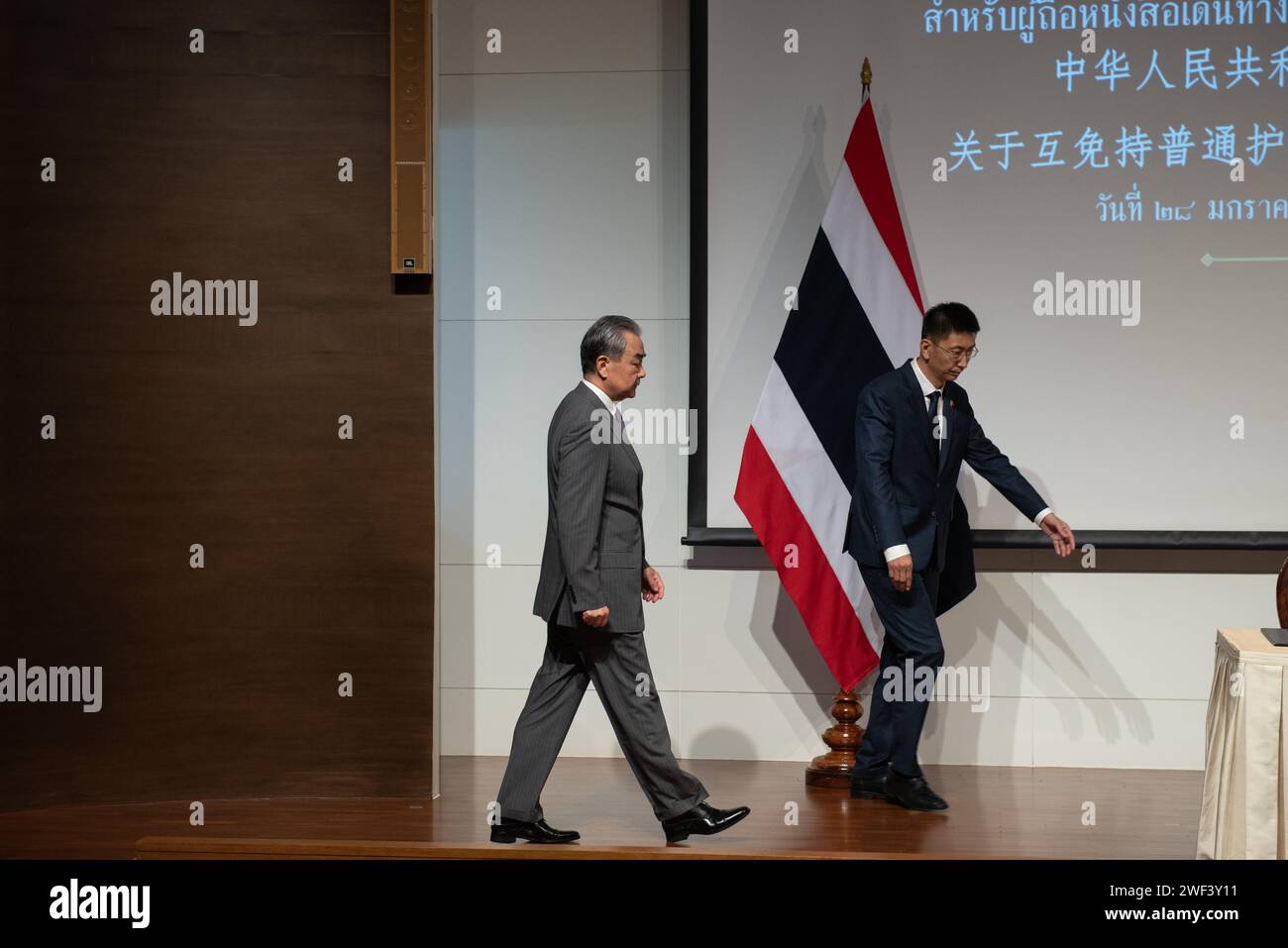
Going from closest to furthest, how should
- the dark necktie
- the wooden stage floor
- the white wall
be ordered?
the wooden stage floor
the dark necktie
the white wall

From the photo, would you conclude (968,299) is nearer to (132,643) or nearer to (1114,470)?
(1114,470)

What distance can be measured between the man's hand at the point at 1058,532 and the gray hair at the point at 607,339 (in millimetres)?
1587

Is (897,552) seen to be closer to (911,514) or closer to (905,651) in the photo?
(911,514)

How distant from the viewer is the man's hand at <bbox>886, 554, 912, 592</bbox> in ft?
13.9

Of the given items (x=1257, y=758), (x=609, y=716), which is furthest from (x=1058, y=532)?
(x=609, y=716)

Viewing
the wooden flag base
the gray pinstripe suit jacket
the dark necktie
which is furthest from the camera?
the wooden flag base

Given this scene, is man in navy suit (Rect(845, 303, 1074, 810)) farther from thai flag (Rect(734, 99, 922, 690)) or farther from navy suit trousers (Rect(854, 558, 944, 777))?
thai flag (Rect(734, 99, 922, 690))

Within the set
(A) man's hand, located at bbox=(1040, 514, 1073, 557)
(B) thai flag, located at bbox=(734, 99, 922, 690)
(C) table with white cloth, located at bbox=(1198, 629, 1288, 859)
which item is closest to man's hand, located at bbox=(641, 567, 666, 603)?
(B) thai flag, located at bbox=(734, 99, 922, 690)

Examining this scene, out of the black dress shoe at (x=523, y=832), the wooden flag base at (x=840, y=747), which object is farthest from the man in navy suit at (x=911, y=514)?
the black dress shoe at (x=523, y=832)

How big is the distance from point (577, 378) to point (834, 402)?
101cm

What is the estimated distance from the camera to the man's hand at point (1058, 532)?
4457 millimetres

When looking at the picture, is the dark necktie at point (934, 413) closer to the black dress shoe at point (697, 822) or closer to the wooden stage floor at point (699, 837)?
the wooden stage floor at point (699, 837)

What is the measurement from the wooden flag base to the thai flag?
79 mm

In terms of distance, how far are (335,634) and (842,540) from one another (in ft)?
5.79
